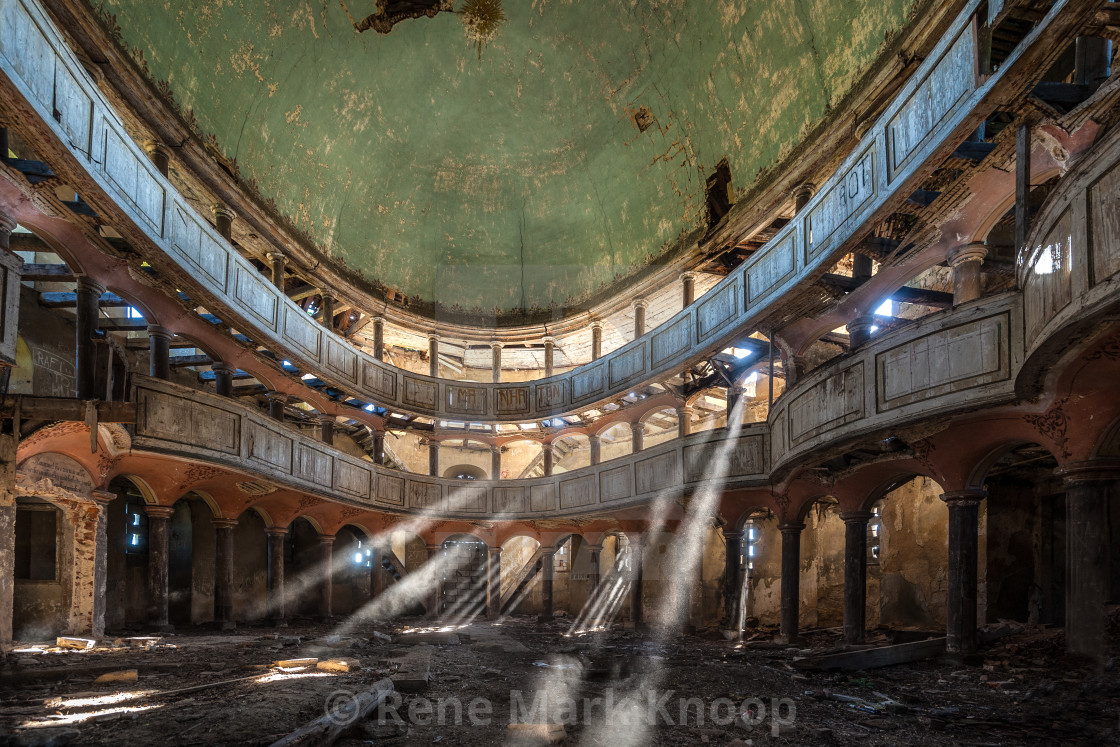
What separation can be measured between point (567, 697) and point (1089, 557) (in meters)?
6.79

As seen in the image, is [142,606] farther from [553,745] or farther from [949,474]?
[949,474]

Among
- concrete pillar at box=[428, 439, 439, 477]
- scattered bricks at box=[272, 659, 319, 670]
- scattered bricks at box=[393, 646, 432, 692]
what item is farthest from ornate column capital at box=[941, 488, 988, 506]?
concrete pillar at box=[428, 439, 439, 477]

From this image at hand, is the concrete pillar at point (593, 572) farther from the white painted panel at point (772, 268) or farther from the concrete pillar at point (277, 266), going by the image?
the concrete pillar at point (277, 266)

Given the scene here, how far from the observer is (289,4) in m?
17.0

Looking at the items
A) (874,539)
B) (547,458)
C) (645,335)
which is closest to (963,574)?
(874,539)

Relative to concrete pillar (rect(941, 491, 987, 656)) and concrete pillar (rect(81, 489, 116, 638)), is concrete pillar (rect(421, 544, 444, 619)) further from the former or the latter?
concrete pillar (rect(941, 491, 987, 656))

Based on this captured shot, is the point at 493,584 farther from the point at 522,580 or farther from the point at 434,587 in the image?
the point at 522,580

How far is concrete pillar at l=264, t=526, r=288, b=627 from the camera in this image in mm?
19406

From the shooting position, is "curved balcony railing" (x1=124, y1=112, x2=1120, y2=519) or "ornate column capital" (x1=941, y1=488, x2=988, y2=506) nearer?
"curved balcony railing" (x1=124, y1=112, x2=1120, y2=519)

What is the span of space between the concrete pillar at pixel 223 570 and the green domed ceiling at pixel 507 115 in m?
8.17

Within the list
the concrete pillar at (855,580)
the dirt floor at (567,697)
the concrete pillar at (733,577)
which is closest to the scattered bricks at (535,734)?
the dirt floor at (567,697)

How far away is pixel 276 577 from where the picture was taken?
19594 mm

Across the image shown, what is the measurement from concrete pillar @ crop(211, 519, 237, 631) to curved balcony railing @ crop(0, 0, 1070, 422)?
4338 mm

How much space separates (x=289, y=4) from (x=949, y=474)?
16.8m
